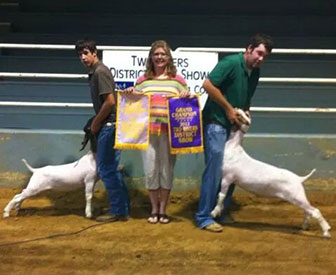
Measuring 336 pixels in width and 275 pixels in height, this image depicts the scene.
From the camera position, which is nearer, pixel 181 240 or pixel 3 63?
pixel 181 240

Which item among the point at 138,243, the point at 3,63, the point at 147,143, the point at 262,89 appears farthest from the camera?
the point at 3,63

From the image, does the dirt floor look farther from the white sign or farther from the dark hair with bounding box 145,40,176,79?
the dark hair with bounding box 145,40,176,79

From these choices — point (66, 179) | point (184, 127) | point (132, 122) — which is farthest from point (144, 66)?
point (66, 179)

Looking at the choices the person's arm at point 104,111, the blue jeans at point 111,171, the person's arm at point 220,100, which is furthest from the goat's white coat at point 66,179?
the person's arm at point 220,100

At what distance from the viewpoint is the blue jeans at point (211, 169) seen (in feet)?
14.7

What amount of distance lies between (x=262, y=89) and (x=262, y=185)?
10.8 ft

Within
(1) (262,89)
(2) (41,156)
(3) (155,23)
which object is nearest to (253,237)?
(2) (41,156)

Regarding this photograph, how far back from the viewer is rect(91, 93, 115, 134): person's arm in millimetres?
4492

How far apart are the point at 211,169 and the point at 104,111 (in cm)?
107

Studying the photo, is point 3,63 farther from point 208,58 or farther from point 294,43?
point 294,43

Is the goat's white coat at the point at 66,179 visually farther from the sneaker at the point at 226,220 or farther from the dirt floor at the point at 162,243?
the sneaker at the point at 226,220

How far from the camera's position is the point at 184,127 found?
4512mm

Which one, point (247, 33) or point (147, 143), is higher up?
point (247, 33)

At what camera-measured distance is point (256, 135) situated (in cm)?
554
